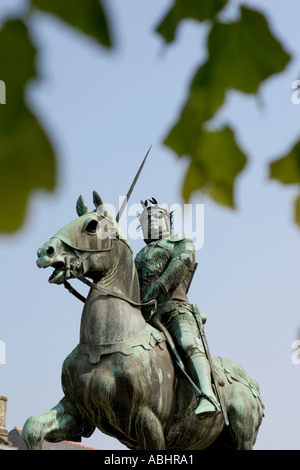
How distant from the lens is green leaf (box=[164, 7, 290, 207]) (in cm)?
178

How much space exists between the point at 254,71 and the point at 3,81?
666 millimetres

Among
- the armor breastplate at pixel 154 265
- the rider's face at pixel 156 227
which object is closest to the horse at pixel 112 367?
the armor breastplate at pixel 154 265

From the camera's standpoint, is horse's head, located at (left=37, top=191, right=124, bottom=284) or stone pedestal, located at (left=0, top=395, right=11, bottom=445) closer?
horse's head, located at (left=37, top=191, right=124, bottom=284)

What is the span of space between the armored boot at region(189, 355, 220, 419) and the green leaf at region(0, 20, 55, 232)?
7162 mm

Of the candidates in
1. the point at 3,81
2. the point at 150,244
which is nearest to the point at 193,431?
the point at 150,244

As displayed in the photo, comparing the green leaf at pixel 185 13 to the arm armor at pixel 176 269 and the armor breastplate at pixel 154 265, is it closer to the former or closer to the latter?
the arm armor at pixel 176 269

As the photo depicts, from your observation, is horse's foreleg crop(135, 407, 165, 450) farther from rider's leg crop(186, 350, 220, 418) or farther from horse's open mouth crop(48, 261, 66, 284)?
horse's open mouth crop(48, 261, 66, 284)

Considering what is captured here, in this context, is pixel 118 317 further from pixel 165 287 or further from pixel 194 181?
pixel 194 181

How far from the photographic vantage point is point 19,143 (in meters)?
1.25

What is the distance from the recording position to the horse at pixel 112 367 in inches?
316

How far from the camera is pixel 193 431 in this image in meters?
8.59

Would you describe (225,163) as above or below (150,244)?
below

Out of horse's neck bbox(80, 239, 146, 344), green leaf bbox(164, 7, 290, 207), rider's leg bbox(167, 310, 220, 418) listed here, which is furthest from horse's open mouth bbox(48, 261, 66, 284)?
green leaf bbox(164, 7, 290, 207)

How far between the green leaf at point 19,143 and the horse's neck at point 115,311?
6991 mm
